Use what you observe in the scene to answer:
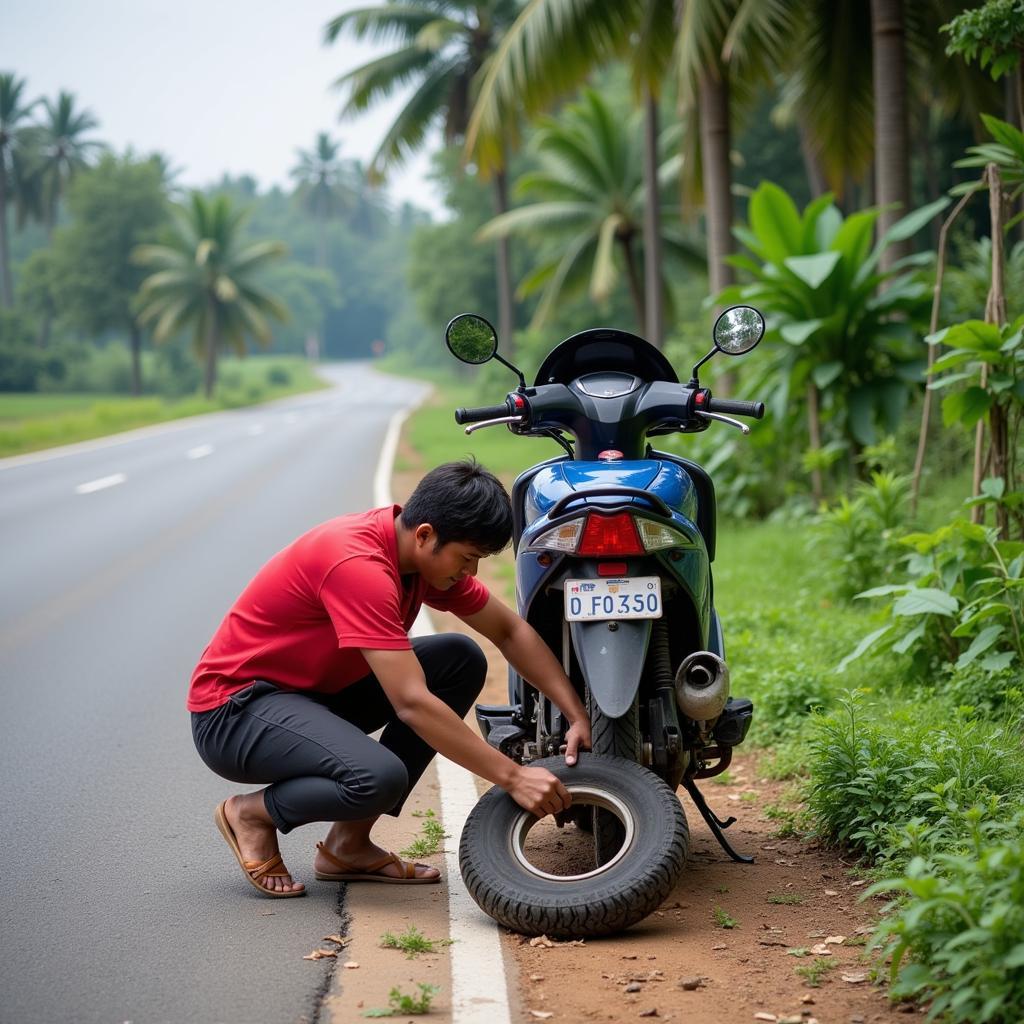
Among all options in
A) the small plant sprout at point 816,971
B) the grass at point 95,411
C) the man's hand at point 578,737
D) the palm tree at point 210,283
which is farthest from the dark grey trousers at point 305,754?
the palm tree at point 210,283

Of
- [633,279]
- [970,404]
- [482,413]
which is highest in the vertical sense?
[633,279]

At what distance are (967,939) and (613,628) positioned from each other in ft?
4.38

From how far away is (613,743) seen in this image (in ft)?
12.9

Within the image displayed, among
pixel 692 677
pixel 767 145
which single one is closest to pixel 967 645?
pixel 692 677

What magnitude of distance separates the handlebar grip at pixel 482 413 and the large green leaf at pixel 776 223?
5796mm

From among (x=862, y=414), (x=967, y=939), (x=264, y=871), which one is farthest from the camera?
(x=862, y=414)

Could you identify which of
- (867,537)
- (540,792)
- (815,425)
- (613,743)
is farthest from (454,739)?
(815,425)

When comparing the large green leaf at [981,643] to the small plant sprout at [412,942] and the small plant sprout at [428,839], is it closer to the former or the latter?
the small plant sprout at [428,839]

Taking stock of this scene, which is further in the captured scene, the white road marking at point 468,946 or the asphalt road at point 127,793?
the asphalt road at point 127,793

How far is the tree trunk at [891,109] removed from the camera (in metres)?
10.9

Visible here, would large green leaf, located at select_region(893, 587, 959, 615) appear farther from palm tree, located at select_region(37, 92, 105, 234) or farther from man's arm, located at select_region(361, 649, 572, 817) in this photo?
palm tree, located at select_region(37, 92, 105, 234)

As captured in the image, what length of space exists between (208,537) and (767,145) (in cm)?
2413

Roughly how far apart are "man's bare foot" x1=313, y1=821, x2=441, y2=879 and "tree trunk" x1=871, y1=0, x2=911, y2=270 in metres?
8.13

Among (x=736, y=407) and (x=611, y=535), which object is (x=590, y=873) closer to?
(x=611, y=535)
